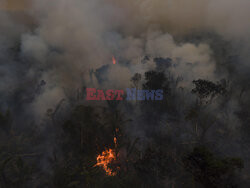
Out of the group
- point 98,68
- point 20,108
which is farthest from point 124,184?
point 98,68

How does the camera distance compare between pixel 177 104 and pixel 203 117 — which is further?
pixel 177 104

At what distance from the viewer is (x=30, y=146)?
22.2 metres

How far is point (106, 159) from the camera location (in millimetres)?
19609

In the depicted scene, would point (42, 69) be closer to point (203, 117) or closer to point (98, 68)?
point (98, 68)

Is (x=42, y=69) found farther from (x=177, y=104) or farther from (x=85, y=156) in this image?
(x=177, y=104)

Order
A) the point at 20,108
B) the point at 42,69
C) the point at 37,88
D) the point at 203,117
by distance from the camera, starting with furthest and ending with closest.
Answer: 1. the point at 42,69
2. the point at 37,88
3. the point at 20,108
4. the point at 203,117

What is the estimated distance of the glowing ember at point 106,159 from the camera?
59.6ft

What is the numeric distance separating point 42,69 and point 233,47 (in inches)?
2453

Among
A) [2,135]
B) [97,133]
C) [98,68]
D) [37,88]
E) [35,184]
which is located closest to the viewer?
[35,184]

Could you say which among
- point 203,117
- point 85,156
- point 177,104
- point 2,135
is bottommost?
point 85,156

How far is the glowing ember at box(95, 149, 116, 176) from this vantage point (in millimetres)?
18156

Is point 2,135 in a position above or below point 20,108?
below

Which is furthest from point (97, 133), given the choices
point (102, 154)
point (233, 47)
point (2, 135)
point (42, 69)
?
point (233, 47)

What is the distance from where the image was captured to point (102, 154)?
20.2 metres
